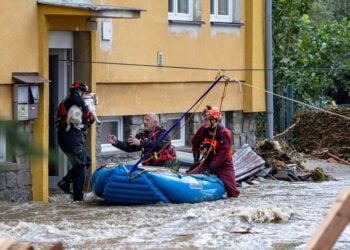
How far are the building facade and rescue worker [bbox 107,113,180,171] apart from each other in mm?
1005

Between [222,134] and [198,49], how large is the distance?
3.76 m

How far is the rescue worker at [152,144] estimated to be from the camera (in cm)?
1380

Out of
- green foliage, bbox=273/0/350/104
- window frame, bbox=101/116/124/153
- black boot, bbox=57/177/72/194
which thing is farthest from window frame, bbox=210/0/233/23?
black boot, bbox=57/177/72/194

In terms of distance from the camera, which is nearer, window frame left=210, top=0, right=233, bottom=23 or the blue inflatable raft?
the blue inflatable raft

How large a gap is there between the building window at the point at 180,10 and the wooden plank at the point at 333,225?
43.8ft

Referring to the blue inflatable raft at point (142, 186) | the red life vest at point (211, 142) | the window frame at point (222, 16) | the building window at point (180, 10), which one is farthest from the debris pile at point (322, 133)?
the blue inflatable raft at point (142, 186)

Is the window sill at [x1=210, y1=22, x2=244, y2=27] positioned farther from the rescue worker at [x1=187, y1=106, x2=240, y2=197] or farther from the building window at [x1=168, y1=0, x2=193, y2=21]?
the rescue worker at [x1=187, y1=106, x2=240, y2=197]

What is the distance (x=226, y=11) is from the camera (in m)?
18.6

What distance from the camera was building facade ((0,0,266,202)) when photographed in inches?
525

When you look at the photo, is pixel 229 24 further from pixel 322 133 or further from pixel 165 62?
pixel 322 133

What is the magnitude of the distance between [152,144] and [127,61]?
2.45 metres

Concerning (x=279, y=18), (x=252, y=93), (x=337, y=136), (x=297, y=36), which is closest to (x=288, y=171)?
(x=252, y=93)

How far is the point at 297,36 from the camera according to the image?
25188 mm

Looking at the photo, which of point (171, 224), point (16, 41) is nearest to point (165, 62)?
point (16, 41)
